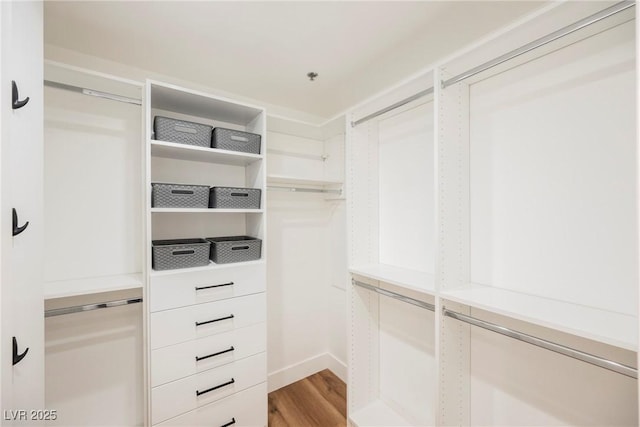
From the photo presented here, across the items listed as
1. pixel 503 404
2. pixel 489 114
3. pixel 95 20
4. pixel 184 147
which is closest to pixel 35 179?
pixel 184 147

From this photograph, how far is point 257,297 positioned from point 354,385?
943 millimetres

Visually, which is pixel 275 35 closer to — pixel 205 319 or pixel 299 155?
pixel 299 155

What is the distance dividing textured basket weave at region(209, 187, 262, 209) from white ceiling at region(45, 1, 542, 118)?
2.85 feet

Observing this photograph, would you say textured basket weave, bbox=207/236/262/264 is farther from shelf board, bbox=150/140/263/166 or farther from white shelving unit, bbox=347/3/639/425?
white shelving unit, bbox=347/3/639/425

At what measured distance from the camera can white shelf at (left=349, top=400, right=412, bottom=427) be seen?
1813mm

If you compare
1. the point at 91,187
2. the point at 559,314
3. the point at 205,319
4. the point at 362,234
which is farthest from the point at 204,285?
the point at 559,314

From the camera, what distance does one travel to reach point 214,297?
1651 mm

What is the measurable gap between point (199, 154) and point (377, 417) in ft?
7.08

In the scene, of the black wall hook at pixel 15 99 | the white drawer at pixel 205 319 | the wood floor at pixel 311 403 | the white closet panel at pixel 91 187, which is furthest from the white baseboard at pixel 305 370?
the black wall hook at pixel 15 99

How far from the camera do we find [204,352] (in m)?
1.61

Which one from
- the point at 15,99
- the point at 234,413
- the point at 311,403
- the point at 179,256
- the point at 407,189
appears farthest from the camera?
the point at 311,403

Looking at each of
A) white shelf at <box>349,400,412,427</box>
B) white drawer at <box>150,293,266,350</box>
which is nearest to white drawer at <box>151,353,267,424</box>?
white drawer at <box>150,293,266,350</box>

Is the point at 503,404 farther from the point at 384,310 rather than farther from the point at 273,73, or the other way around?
the point at 273,73

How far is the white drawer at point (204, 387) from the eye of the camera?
148 centimetres
